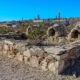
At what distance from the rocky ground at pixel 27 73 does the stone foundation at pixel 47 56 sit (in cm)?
17

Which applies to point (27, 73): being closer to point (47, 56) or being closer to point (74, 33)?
point (47, 56)

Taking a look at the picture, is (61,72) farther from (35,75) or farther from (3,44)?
(3,44)

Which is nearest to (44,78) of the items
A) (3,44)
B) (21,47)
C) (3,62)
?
(21,47)

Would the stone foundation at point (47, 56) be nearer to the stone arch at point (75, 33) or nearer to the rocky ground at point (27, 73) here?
the rocky ground at point (27, 73)

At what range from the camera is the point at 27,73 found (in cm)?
337

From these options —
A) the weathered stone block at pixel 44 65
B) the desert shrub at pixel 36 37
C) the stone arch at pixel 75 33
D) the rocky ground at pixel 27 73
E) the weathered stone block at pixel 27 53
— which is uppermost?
the stone arch at pixel 75 33

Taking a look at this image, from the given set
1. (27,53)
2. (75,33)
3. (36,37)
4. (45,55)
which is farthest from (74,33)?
(45,55)

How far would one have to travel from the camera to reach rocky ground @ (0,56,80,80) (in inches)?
122

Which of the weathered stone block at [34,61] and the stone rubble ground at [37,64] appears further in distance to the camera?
the weathered stone block at [34,61]

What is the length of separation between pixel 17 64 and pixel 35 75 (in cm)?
104

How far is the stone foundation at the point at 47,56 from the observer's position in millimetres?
3345

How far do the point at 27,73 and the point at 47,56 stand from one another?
0.79m

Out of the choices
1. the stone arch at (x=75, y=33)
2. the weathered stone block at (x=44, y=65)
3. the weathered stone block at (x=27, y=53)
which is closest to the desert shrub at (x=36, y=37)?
the weathered stone block at (x=27, y=53)

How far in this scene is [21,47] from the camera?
4.27m
